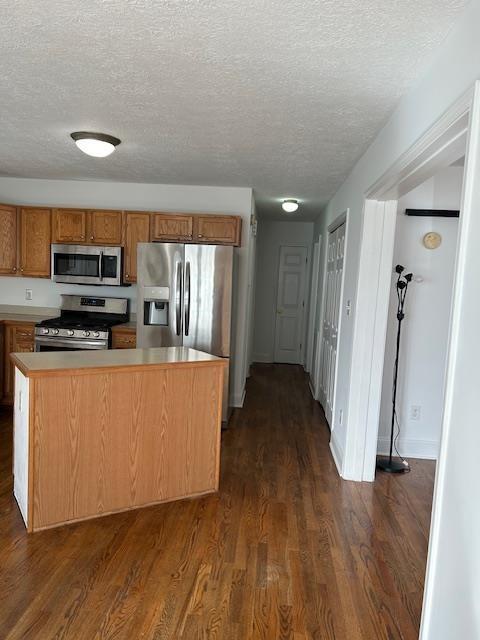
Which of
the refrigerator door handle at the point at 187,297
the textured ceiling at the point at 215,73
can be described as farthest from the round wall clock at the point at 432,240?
the refrigerator door handle at the point at 187,297

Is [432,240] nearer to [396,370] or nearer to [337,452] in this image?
[396,370]

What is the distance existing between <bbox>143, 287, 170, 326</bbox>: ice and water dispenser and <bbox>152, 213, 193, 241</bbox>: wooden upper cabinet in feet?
2.17

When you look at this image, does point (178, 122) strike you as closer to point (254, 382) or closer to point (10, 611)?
point (10, 611)

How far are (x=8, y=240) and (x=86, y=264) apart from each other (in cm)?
86

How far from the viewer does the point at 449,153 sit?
79.5 inches

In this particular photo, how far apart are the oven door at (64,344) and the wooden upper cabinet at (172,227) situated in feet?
4.07

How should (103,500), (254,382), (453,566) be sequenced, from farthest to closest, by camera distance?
(254,382) → (103,500) → (453,566)

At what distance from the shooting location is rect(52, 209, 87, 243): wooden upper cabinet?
4734 mm

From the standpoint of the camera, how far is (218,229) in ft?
15.3

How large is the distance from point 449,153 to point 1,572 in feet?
9.20

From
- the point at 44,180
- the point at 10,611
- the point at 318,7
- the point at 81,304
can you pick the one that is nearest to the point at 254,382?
the point at 81,304

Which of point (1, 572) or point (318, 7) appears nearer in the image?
point (318, 7)

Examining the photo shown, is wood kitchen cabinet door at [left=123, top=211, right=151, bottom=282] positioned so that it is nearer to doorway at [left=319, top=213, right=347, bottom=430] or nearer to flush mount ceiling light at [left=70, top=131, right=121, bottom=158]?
flush mount ceiling light at [left=70, top=131, right=121, bottom=158]

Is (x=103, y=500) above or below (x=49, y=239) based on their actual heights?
below
